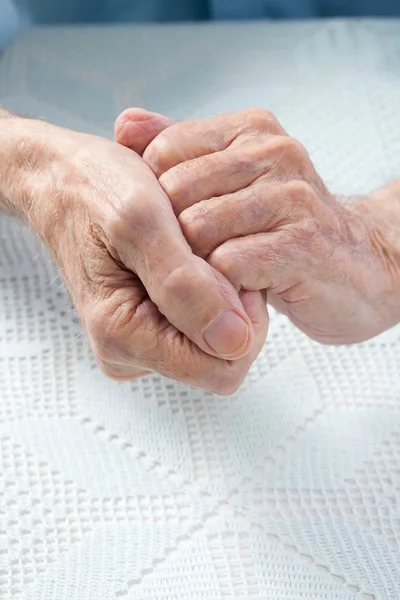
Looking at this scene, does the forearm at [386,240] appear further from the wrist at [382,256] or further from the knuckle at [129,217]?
the knuckle at [129,217]

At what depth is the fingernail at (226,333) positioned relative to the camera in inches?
21.6

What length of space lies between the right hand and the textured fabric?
3.6 inches

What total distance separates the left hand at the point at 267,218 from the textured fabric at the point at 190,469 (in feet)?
0.25

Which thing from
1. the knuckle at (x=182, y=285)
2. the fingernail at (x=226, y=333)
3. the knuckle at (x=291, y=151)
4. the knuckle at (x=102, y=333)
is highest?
the knuckle at (x=291, y=151)

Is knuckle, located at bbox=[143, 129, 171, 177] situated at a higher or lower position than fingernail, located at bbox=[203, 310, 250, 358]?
higher

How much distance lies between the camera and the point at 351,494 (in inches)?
25.0

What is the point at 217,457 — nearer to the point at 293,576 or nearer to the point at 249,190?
the point at 293,576

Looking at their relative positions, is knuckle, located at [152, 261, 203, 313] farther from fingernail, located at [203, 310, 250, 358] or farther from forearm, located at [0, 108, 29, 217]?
forearm, located at [0, 108, 29, 217]

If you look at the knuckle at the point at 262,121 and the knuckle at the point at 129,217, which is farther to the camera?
the knuckle at the point at 262,121

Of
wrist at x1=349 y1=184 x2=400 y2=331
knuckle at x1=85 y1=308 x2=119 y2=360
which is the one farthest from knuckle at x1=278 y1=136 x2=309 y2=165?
knuckle at x1=85 y1=308 x2=119 y2=360

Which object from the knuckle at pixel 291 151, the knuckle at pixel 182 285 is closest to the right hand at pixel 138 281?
the knuckle at pixel 182 285

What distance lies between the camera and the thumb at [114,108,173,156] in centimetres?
67

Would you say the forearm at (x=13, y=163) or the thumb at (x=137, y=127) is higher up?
the thumb at (x=137, y=127)

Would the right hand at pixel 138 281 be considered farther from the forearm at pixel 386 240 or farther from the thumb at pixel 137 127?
the forearm at pixel 386 240
